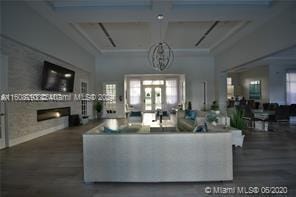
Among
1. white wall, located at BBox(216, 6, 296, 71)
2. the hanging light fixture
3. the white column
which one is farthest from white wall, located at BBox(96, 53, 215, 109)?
the hanging light fixture

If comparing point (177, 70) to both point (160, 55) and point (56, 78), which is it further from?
point (56, 78)

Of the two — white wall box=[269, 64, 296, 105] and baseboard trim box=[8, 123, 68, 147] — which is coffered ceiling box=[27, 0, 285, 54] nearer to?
baseboard trim box=[8, 123, 68, 147]

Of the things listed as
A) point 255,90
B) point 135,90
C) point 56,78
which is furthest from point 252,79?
point 56,78

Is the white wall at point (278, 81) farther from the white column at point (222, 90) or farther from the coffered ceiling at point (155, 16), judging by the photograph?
the coffered ceiling at point (155, 16)

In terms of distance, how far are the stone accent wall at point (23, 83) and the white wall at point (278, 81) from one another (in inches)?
449

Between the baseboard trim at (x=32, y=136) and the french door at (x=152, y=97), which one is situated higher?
the french door at (x=152, y=97)

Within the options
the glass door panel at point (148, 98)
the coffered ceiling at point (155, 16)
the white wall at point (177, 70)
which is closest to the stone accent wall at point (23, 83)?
the coffered ceiling at point (155, 16)

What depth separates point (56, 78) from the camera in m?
8.09

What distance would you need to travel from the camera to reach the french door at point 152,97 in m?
16.8

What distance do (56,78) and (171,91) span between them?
10.0 metres

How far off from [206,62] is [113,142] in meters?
11.9

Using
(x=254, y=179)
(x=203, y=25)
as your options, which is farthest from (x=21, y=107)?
(x=203, y=25)

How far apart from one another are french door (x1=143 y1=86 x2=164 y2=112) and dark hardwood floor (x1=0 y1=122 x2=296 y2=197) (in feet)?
36.9

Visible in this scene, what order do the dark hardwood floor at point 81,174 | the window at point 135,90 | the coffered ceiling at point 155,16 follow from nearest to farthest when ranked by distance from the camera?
the dark hardwood floor at point 81,174 < the coffered ceiling at point 155,16 < the window at point 135,90
